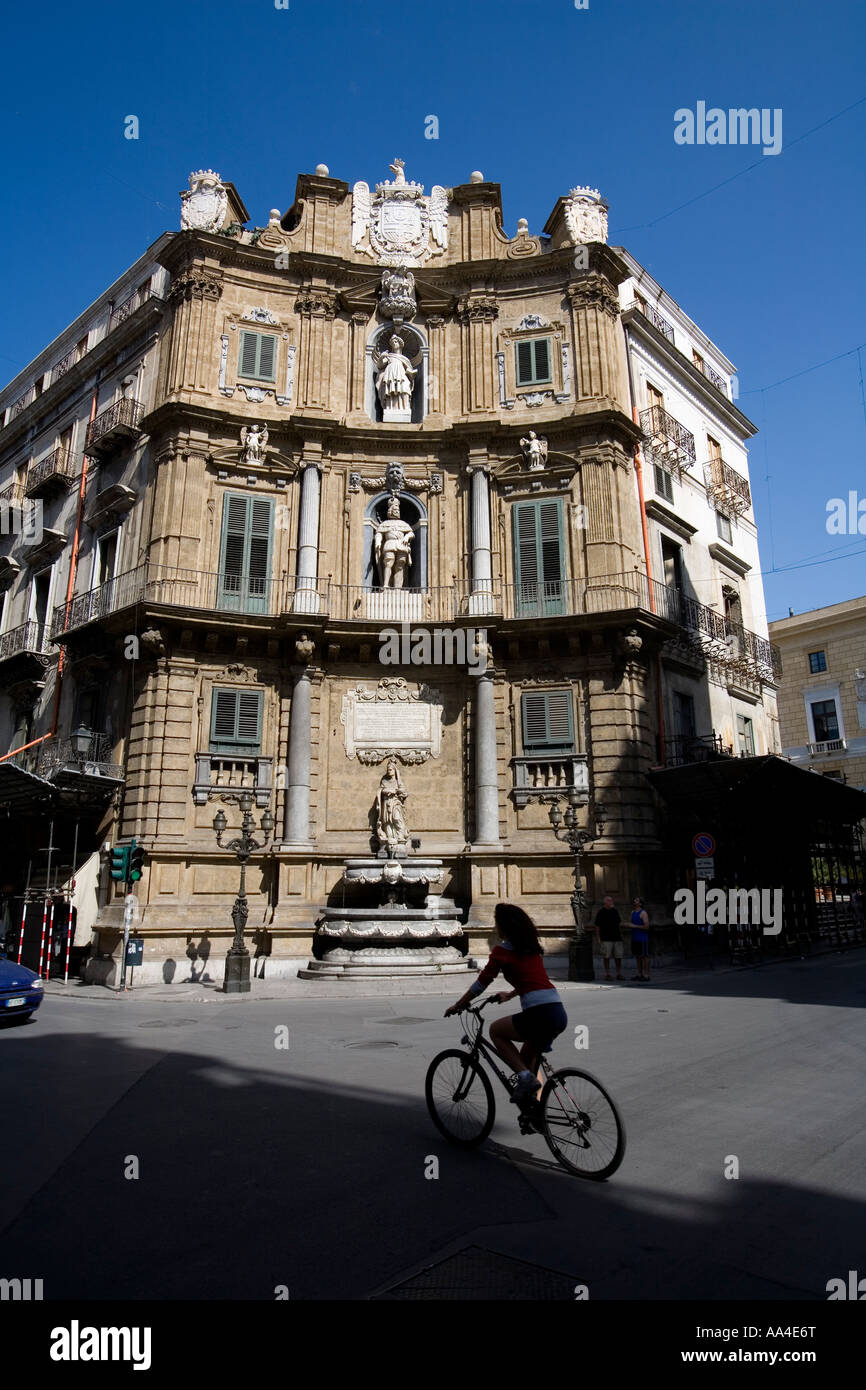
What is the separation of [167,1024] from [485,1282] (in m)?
9.96

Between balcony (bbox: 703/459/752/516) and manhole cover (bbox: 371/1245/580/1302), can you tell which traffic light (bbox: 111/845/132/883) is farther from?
balcony (bbox: 703/459/752/516)

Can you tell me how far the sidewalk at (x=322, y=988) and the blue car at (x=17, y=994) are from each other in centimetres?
396

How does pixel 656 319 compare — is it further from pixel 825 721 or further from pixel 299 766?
pixel 825 721

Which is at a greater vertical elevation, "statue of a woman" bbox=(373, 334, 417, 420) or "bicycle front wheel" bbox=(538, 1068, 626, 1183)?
"statue of a woman" bbox=(373, 334, 417, 420)

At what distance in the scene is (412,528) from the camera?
933 inches

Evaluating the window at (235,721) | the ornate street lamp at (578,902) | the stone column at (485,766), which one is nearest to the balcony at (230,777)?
the window at (235,721)

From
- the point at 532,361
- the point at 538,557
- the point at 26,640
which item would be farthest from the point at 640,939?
the point at 26,640

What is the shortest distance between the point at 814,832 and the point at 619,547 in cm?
1099

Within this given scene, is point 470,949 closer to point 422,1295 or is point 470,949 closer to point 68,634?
point 68,634

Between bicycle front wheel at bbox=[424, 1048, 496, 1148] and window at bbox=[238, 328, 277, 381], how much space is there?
21181 millimetres

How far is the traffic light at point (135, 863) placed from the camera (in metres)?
17.7

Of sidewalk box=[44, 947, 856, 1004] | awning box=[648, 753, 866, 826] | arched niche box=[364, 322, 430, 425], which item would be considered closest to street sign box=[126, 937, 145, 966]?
sidewalk box=[44, 947, 856, 1004]

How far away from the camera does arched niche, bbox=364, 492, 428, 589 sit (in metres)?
23.2

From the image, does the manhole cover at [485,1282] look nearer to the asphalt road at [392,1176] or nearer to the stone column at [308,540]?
the asphalt road at [392,1176]
